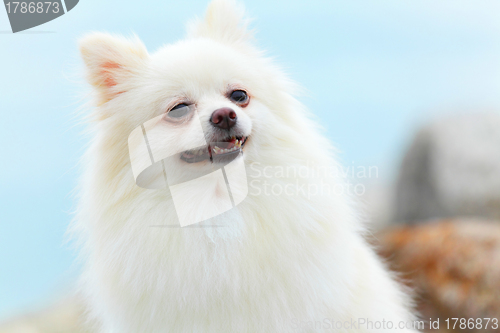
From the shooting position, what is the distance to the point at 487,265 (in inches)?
114

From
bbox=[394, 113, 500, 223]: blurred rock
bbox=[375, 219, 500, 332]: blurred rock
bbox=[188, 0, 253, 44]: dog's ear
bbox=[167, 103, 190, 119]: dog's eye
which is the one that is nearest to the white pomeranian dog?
bbox=[167, 103, 190, 119]: dog's eye

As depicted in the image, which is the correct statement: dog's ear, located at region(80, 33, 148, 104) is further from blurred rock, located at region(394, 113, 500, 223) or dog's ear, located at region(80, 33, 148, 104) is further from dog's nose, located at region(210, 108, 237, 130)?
blurred rock, located at region(394, 113, 500, 223)

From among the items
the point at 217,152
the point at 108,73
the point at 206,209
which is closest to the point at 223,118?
the point at 217,152

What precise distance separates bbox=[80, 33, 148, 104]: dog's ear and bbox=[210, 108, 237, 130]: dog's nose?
1.39 ft

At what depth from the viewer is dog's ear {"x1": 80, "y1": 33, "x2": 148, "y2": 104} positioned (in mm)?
1465

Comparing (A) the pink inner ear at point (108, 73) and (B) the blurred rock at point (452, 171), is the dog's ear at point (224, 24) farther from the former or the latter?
(B) the blurred rock at point (452, 171)

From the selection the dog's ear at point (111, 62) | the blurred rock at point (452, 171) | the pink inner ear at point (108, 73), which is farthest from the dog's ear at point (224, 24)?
the blurred rock at point (452, 171)

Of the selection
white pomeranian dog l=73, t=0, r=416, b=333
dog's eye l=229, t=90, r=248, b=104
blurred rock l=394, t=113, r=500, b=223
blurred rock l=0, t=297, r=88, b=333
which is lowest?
blurred rock l=394, t=113, r=500, b=223

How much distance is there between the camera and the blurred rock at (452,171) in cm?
454

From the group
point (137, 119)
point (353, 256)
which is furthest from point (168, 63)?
point (353, 256)

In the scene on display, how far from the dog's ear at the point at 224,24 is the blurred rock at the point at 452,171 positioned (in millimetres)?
3781

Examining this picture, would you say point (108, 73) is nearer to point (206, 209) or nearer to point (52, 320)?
point (206, 209)

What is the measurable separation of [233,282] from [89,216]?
0.62 meters

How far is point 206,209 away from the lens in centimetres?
145
